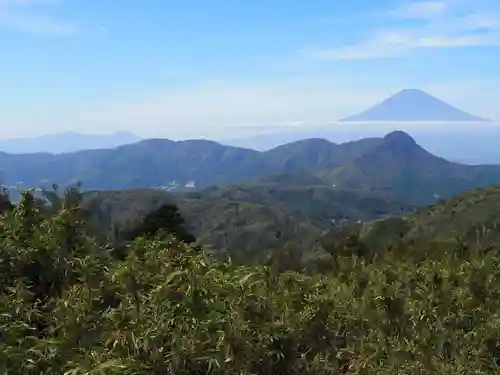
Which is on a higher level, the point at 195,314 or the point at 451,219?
the point at 195,314

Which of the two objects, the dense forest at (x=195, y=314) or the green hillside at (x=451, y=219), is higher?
the dense forest at (x=195, y=314)

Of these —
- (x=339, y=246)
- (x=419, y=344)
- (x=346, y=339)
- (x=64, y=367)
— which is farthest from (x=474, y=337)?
(x=339, y=246)

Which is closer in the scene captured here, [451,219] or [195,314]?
[195,314]

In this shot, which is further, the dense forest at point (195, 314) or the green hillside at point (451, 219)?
the green hillside at point (451, 219)

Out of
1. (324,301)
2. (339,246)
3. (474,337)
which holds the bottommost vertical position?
(339,246)

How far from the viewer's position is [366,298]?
274 inches

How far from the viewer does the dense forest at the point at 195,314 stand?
4.44 m

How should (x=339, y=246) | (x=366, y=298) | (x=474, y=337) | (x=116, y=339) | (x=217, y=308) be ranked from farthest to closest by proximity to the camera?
(x=339, y=246), (x=366, y=298), (x=474, y=337), (x=217, y=308), (x=116, y=339)

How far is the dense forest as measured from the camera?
4.44 meters

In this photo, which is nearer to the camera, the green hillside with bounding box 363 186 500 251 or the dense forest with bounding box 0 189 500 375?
the dense forest with bounding box 0 189 500 375

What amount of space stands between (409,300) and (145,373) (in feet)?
12.9

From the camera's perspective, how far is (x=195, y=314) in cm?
472

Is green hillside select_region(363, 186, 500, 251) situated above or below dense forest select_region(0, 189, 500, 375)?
below

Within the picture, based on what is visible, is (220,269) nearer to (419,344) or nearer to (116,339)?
(116,339)
